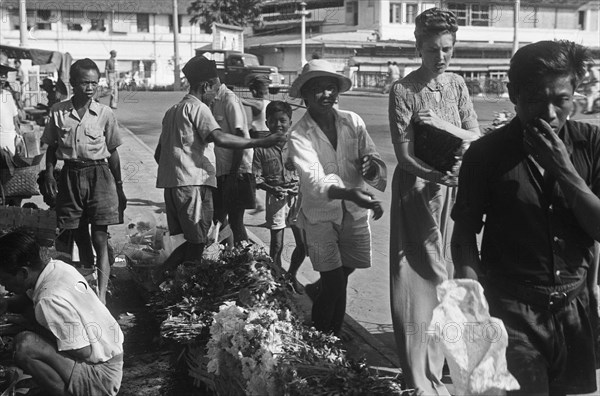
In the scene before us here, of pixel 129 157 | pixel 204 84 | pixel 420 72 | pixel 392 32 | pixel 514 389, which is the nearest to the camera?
pixel 514 389

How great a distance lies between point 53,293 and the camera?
3.93m

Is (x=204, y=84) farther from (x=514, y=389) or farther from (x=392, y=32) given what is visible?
(x=392, y=32)

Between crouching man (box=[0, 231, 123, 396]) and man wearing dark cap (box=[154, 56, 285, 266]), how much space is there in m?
1.96

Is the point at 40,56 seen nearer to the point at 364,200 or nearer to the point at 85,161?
the point at 85,161

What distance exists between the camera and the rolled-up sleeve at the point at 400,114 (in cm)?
457

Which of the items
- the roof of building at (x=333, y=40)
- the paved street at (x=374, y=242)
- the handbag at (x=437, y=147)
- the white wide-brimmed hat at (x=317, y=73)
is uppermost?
the roof of building at (x=333, y=40)

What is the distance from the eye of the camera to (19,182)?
8.11m

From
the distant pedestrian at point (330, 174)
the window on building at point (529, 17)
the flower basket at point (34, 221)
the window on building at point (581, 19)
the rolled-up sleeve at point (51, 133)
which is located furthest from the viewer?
the window on building at point (581, 19)

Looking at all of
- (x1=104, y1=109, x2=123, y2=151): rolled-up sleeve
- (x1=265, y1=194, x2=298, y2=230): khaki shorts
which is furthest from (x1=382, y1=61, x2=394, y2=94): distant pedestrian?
(x1=104, y1=109, x2=123, y2=151): rolled-up sleeve

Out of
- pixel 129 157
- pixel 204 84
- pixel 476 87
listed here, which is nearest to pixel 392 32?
pixel 476 87

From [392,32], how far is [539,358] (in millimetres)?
50114

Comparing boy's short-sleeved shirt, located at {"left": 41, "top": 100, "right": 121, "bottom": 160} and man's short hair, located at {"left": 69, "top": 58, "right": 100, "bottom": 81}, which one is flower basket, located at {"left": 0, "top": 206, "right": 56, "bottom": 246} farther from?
man's short hair, located at {"left": 69, "top": 58, "right": 100, "bottom": 81}

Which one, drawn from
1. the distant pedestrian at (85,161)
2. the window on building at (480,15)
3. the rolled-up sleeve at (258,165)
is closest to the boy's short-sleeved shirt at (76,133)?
the distant pedestrian at (85,161)

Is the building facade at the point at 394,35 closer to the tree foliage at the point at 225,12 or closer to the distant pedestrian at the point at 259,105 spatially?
the tree foliage at the point at 225,12
